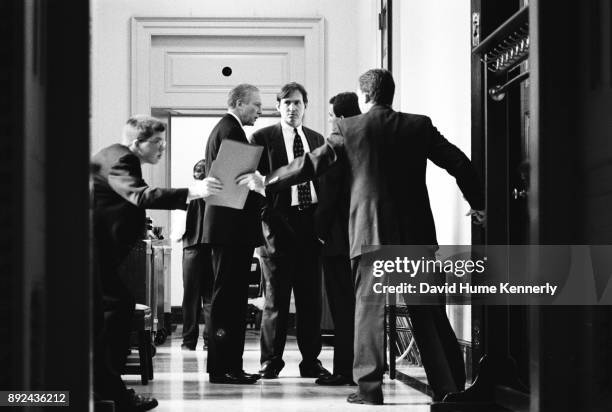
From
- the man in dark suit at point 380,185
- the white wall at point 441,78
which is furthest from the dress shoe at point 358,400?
the white wall at point 441,78

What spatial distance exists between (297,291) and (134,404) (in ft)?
4.85

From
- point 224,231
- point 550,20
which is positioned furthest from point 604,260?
point 224,231

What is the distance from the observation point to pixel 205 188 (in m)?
4.22

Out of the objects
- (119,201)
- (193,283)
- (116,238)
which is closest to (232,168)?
(119,201)

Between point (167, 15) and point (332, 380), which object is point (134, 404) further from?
point (167, 15)

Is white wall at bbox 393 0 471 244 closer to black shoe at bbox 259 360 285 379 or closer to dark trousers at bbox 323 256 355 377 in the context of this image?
dark trousers at bbox 323 256 355 377

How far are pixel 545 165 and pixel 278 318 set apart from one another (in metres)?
2.93

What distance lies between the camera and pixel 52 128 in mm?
1823

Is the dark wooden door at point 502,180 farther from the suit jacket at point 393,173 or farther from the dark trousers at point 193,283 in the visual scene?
the dark trousers at point 193,283

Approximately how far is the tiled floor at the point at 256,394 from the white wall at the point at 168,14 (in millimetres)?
3889

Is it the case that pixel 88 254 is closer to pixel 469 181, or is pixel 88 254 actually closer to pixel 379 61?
pixel 469 181

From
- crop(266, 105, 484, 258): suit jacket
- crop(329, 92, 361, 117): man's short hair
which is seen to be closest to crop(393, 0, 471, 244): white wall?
crop(329, 92, 361, 117): man's short hair

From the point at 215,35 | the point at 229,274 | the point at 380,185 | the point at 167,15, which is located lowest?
the point at 229,274

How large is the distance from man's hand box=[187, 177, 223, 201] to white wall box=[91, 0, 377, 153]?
16.4ft
